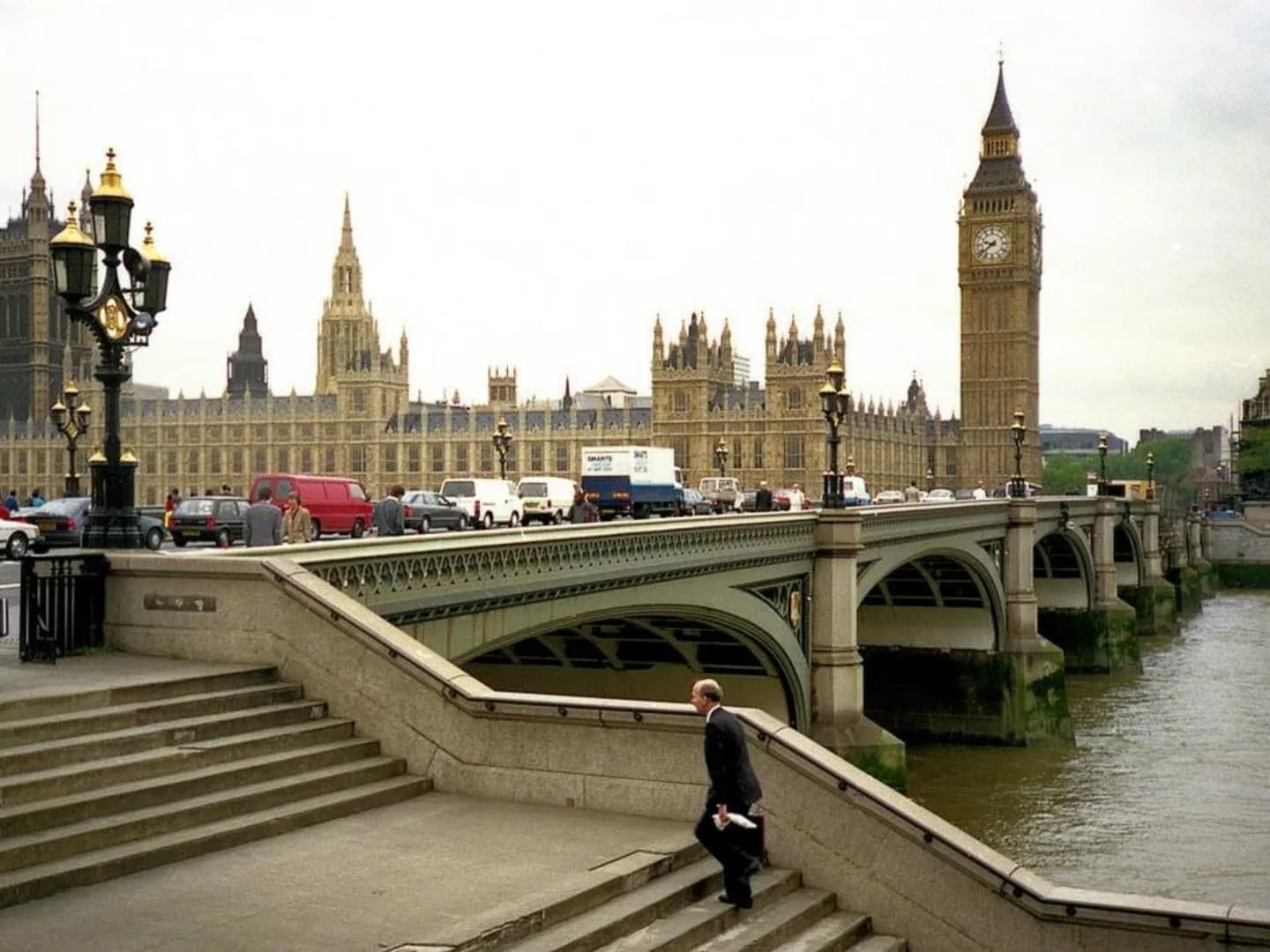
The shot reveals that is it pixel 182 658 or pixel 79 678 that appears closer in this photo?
pixel 79 678

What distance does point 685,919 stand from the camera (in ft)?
28.4

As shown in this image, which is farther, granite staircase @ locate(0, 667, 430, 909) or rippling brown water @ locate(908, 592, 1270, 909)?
rippling brown water @ locate(908, 592, 1270, 909)

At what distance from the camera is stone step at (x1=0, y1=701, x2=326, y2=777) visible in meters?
9.03

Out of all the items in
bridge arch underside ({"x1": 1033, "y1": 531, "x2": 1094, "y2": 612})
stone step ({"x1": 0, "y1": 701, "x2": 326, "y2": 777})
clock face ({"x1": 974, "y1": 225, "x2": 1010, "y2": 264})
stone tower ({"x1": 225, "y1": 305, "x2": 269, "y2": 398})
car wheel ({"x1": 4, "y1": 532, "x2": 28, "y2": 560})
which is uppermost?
clock face ({"x1": 974, "y1": 225, "x2": 1010, "y2": 264})

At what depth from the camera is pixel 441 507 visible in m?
38.9

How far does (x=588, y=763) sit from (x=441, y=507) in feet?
95.3

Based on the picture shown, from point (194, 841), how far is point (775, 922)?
325 centimetres

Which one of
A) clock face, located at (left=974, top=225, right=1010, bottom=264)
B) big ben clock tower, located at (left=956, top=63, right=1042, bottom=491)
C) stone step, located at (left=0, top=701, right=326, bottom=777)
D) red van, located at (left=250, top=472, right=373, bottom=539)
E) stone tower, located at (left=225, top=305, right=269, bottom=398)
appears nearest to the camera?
stone step, located at (left=0, top=701, right=326, bottom=777)

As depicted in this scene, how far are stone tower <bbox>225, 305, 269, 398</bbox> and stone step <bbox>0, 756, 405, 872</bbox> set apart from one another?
13802 centimetres

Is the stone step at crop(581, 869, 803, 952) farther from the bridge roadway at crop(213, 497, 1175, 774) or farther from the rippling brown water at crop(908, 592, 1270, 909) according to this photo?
the rippling brown water at crop(908, 592, 1270, 909)

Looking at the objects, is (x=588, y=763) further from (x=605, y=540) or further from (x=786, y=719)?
(x=786, y=719)

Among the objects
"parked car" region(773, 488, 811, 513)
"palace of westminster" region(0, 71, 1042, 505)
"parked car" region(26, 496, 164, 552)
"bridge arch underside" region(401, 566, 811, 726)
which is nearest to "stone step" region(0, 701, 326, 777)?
"bridge arch underside" region(401, 566, 811, 726)

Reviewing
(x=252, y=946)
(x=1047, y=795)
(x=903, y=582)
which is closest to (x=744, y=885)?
(x=252, y=946)

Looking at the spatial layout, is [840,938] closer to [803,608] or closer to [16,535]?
[803,608]
